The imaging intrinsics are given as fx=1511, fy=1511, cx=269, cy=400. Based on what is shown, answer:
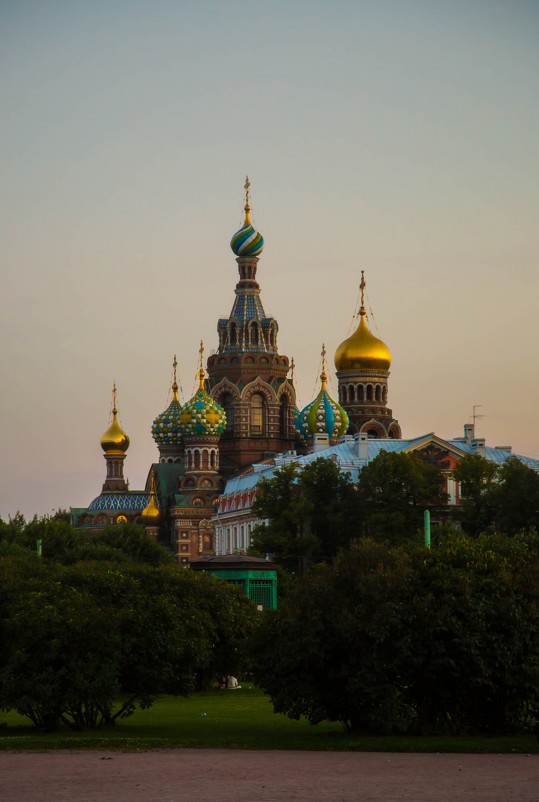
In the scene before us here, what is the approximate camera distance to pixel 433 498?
6725 cm

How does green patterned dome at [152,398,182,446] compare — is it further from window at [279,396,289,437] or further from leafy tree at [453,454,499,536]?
leafy tree at [453,454,499,536]

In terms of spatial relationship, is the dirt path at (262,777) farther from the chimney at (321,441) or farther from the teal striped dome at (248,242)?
the teal striped dome at (248,242)

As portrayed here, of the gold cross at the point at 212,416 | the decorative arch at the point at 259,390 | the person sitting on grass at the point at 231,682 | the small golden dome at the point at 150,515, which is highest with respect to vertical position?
the decorative arch at the point at 259,390

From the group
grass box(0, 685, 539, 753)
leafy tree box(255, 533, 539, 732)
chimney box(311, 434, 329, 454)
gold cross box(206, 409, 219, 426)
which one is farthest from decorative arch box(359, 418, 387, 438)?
leafy tree box(255, 533, 539, 732)

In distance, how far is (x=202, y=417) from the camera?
9581cm

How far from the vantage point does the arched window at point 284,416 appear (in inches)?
3905

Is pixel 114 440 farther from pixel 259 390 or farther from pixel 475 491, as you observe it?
pixel 475 491

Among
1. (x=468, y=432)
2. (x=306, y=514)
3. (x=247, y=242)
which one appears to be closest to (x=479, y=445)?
→ (x=468, y=432)

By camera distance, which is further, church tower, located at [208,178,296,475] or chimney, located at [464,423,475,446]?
Result: church tower, located at [208,178,296,475]

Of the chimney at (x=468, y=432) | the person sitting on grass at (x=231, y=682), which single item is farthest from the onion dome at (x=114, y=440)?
the person sitting on grass at (x=231, y=682)

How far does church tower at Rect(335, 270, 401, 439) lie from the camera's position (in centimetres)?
9712

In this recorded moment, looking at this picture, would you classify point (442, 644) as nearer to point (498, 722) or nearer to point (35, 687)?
point (498, 722)

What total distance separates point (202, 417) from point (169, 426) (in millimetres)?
8934

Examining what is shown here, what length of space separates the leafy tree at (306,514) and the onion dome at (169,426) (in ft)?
112
